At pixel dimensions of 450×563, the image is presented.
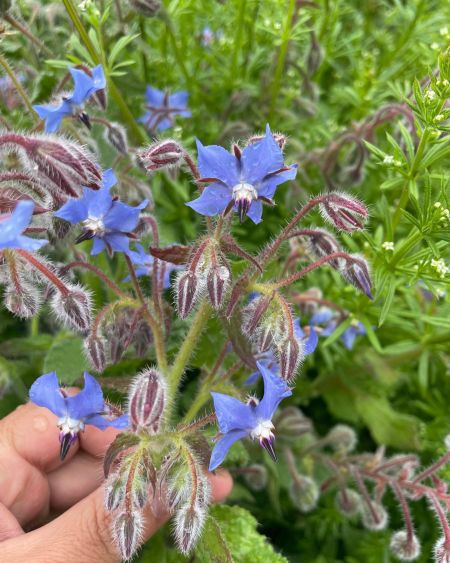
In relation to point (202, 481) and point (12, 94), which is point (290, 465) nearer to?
point (202, 481)

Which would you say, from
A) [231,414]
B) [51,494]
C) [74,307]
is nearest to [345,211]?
[231,414]

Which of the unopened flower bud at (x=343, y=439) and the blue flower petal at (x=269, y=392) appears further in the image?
the unopened flower bud at (x=343, y=439)

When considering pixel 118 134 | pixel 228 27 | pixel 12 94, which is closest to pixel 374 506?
pixel 118 134

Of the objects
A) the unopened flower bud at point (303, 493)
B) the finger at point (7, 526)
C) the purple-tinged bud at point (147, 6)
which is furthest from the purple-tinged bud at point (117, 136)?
the unopened flower bud at point (303, 493)

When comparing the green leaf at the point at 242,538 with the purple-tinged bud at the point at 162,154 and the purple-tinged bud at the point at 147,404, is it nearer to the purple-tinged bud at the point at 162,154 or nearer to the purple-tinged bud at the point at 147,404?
the purple-tinged bud at the point at 147,404

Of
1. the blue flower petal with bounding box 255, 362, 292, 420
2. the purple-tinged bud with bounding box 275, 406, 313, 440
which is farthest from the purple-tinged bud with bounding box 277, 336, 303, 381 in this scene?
the purple-tinged bud with bounding box 275, 406, 313, 440

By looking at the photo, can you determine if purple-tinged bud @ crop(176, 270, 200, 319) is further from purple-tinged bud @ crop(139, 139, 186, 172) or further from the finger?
the finger
